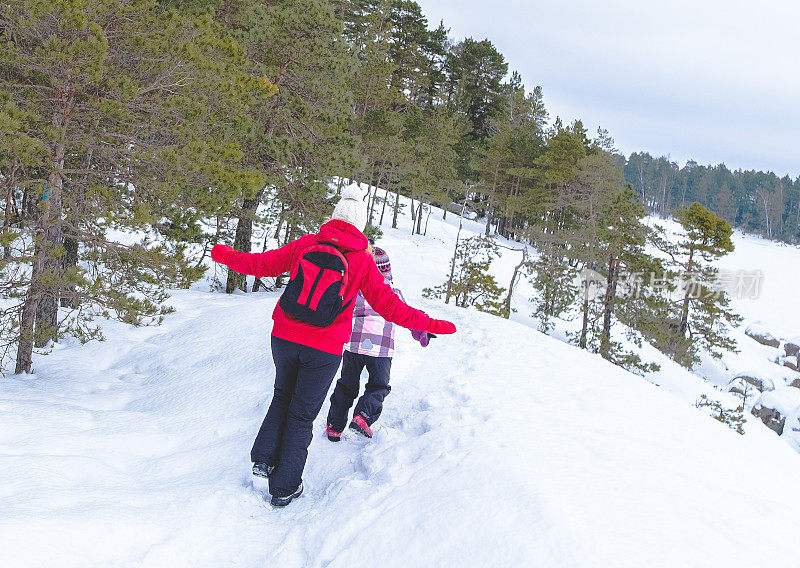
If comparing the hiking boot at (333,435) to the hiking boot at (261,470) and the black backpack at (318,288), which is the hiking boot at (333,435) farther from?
the black backpack at (318,288)

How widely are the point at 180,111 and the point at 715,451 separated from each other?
24.1 feet

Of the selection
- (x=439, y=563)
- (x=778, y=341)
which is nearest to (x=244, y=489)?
(x=439, y=563)

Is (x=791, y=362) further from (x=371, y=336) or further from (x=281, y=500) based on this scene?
(x=281, y=500)

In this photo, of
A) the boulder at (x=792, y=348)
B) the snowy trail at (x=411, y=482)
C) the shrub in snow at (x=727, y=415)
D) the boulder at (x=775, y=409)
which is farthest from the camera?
the boulder at (x=792, y=348)

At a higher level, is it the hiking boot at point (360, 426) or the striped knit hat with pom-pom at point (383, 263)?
the striped knit hat with pom-pom at point (383, 263)

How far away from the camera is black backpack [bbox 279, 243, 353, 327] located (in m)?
3.07

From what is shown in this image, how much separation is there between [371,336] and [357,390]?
48 cm

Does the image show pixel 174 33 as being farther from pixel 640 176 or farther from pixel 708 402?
pixel 640 176

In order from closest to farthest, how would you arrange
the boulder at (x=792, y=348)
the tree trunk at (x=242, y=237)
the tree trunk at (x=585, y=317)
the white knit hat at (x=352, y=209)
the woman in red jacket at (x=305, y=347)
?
the woman in red jacket at (x=305, y=347), the white knit hat at (x=352, y=209), the tree trunk at (x=242, y=237), the tree trunk at (x=585, y=317), the boulder at (x=792, y=348)

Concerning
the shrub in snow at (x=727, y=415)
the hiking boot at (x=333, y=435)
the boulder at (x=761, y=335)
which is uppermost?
the hiking boot at (x=333, y=435)

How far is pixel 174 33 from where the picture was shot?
6555 mm

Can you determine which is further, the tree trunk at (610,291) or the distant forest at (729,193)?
the distant forest at (729,193)

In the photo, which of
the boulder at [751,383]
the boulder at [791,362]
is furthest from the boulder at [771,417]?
the boulder at [791,362]

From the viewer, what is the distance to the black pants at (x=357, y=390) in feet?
13.5
